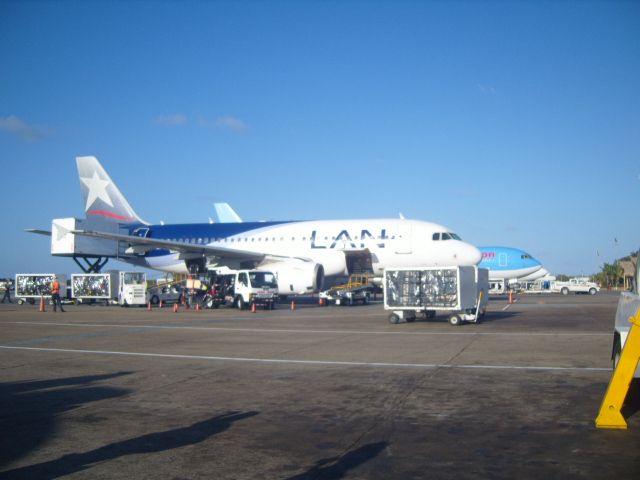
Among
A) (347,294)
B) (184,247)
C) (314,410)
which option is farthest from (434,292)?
(184,247)

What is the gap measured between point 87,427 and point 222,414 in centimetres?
149

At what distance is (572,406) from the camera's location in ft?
24.4

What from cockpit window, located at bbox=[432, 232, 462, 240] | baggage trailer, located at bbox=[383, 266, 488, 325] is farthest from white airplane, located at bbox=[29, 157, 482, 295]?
baggage trailer, located at bbox=[383, 266, 488, 325]

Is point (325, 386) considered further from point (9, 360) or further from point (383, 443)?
point (9, 360)

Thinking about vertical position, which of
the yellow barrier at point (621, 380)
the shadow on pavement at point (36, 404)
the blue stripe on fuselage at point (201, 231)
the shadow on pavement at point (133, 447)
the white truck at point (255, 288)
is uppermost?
the blue stripe on fuselage at point (201, 231)

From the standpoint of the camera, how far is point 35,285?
40594 mm

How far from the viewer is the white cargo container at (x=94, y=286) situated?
37031 millimetres

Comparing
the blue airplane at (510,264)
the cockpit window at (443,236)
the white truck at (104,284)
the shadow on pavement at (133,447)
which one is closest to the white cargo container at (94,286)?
the white truck at (104,284)

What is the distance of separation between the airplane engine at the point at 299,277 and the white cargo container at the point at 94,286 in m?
12.1

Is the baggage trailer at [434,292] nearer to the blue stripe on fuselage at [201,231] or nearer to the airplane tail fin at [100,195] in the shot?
the blue stripe on fuselage at [201,231]

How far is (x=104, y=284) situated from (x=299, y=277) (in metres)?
14.1

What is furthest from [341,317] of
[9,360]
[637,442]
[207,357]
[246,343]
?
[637,442]

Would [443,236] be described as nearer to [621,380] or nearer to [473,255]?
[473,255]

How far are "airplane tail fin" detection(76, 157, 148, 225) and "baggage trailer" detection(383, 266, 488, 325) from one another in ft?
85.1
